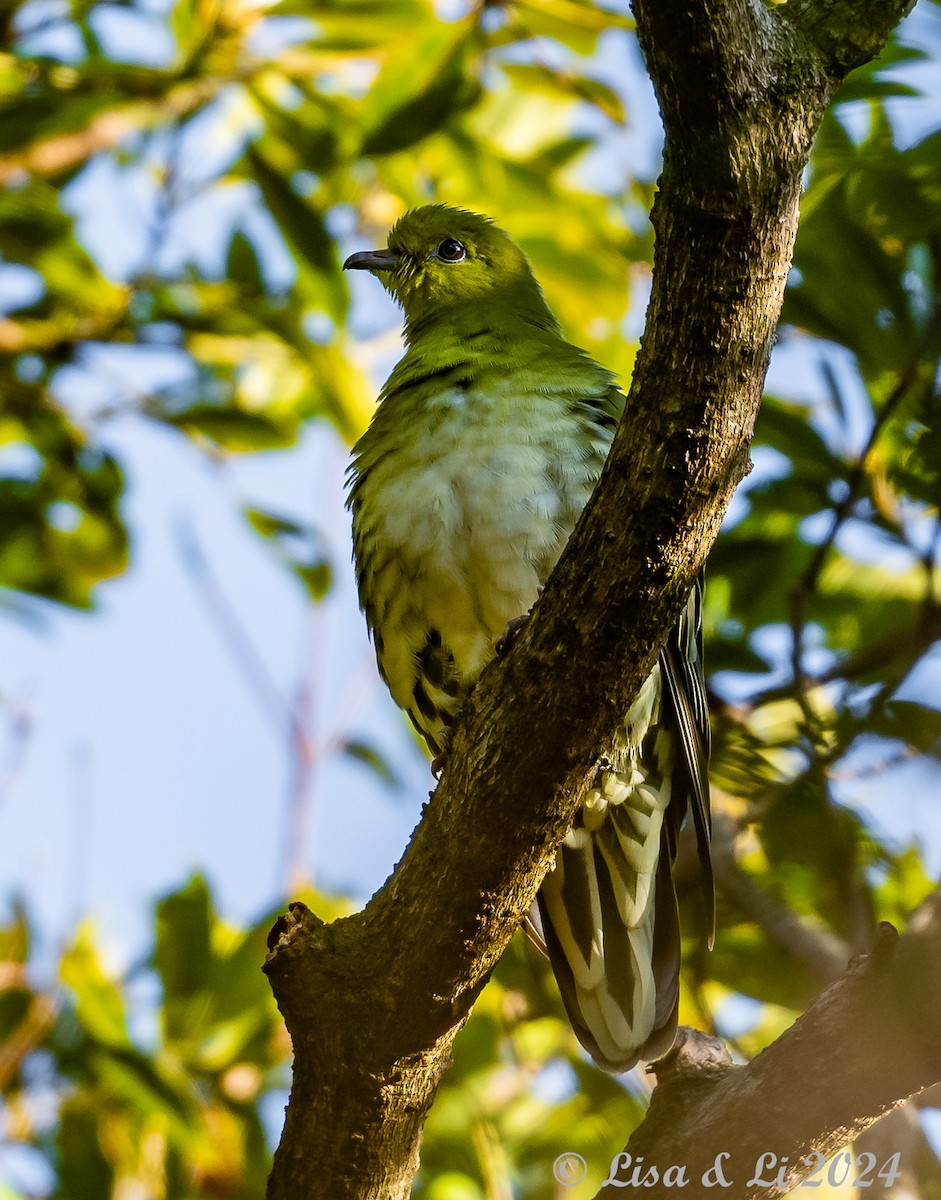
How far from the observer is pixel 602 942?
149 inches

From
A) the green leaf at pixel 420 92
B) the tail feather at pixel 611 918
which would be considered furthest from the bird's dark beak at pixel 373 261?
the tail feather at pixel 611 918

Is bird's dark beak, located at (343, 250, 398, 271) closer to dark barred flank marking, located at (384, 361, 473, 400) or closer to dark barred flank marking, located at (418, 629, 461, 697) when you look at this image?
dark barred flank marking, located at (384, 361, 473, 400)

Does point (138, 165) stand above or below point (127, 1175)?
above

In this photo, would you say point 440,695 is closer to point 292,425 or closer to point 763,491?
point 763,491

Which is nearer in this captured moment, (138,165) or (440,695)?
(440,695)

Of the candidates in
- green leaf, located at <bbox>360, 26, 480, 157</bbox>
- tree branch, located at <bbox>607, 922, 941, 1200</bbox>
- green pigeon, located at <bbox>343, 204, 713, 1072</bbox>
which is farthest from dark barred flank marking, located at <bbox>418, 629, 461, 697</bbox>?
green leaf, located at <bbox>360, 26, 480, 157</bbox>

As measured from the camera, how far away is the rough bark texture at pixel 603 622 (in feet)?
6.86

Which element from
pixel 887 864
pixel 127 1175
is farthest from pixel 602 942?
pixel 127 1175

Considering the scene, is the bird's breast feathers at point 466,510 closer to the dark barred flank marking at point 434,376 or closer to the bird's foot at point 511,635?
the dark barred flank marking at point 434,376

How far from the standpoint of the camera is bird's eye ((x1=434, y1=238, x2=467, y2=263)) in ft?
15.6

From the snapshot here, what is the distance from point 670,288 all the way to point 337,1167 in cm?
183

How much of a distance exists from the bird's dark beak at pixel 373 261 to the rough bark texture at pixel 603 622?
2746 mm

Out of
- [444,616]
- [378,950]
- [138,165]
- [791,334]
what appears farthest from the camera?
[138,165]

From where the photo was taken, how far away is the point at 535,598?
3600 mm
